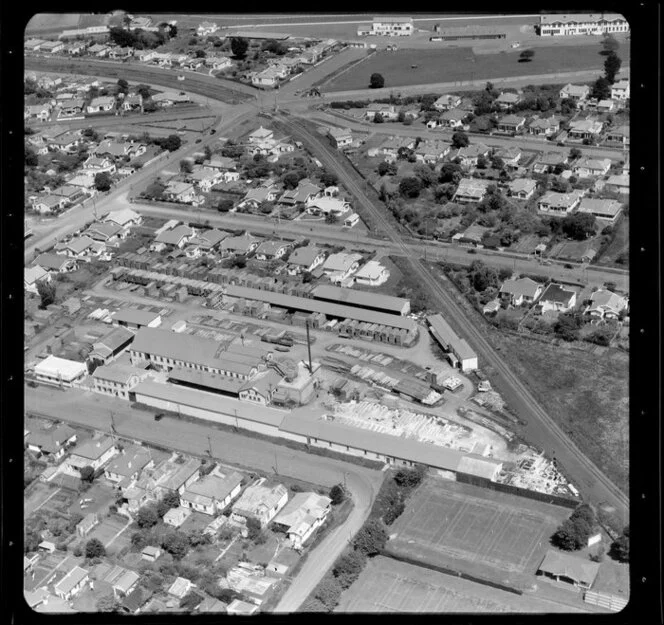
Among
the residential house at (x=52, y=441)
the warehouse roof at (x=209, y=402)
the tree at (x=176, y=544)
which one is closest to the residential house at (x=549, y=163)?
the warehouse roof at (x=209, y=402)

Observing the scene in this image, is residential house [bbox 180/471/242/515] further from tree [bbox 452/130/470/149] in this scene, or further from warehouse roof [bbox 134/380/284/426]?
tree [bbox 452/130/470/149]

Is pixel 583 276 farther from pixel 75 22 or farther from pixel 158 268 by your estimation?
pixel 75 22

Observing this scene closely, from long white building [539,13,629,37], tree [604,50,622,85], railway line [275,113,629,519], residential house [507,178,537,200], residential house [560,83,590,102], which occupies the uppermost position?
long white building [539,13,629,37]

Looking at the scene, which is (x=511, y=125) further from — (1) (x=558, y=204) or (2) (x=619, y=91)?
(1) (x=558, y=204)

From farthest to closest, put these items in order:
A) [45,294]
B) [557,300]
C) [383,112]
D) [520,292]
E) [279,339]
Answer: [383,112]
[45,294]
[520,292]
[557,300]
[279,339]

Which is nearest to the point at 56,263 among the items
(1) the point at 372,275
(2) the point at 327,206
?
(2) the point at 327,206

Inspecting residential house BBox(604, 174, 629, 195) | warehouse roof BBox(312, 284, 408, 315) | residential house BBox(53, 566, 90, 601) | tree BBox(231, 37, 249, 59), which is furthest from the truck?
tree BBox(231, 37, 249, 59)
